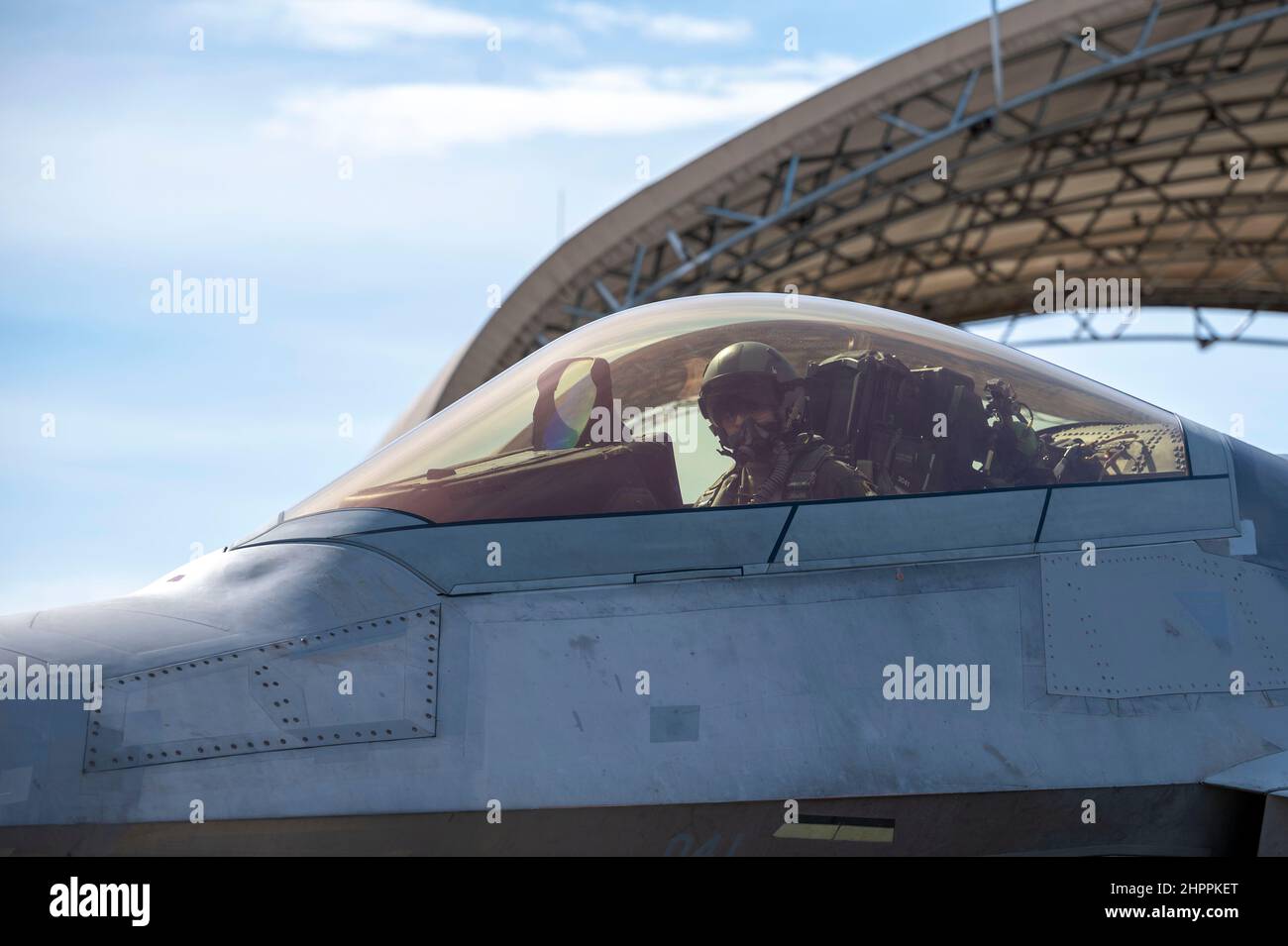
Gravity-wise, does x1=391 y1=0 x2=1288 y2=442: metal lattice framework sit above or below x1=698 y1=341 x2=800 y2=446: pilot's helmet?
above

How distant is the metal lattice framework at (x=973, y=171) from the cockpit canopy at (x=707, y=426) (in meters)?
16.0

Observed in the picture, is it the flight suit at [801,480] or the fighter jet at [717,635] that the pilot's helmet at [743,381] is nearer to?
the fighter jet at [717,635]

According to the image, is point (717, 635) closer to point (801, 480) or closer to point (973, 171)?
point (801, 480)

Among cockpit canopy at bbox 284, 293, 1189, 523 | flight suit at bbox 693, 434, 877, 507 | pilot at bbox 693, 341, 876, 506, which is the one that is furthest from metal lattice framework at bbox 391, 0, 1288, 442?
flight suit at bbox 693, 434, 877, 507

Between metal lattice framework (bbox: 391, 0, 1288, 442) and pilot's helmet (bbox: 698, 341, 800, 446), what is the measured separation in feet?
53.0

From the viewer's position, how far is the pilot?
471 cm

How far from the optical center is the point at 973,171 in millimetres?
25141

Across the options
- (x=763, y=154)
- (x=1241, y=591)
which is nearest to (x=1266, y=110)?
(x=763, y=154)

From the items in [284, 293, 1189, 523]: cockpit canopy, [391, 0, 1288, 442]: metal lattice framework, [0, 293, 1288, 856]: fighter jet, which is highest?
[391, 0, 1288, 442]: metal lattice framework

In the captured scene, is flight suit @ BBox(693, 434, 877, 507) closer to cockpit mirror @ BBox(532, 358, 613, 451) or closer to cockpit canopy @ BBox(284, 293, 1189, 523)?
cockpit canopy @ BBox(284, 293, 1189, 523)

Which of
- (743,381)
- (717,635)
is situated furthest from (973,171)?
(717,635)

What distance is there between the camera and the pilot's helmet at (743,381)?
16.2 feet

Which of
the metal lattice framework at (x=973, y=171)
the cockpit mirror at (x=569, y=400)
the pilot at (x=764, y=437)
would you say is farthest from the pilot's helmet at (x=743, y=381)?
the metal lattice framework at (x=973, y=171)

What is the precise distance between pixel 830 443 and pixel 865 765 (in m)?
1.22
